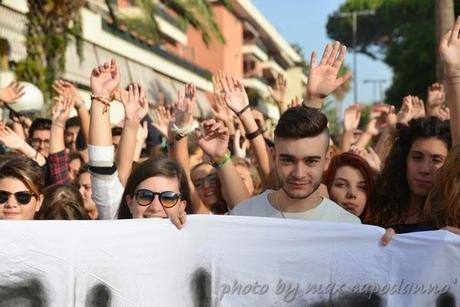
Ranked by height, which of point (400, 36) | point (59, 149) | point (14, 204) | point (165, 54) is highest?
point (400, 36)

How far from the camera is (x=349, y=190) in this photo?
522 centimetres

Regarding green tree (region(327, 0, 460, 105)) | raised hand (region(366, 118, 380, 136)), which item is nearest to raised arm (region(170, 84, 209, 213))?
raised hand (region(366, 118, 380, 136))

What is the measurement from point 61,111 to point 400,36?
211 feet

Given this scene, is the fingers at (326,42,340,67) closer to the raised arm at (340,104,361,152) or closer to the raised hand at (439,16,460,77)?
the raised hand at (439,16,460,77)

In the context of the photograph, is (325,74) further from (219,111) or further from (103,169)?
(219,111)

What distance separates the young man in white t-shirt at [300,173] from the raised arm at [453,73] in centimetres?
57

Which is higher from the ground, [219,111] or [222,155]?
[219,111]

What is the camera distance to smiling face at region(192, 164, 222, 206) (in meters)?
5.79

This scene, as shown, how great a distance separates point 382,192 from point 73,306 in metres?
1.97

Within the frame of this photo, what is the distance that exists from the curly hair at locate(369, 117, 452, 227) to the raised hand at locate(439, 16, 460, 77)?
586 mm

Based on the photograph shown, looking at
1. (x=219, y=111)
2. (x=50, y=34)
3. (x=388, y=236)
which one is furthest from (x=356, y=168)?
(x=50, y=34)

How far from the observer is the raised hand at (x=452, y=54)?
450 cm

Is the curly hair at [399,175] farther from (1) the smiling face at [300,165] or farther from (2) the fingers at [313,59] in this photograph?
(1) the smiling face at [300,165]

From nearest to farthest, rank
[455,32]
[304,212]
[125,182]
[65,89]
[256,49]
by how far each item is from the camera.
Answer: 1. [304,212]
2. [455,32]
3. [125,182]
4. [65,89]
5. [256,49]
